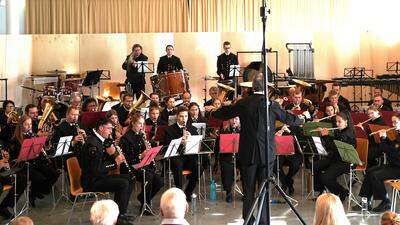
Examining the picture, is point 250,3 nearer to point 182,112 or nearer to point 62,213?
point 182,112

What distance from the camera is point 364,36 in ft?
58.1

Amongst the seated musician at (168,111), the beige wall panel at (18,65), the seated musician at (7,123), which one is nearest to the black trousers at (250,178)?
the seated musician at (168,111)

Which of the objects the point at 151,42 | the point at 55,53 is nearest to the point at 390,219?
the point at 151,42

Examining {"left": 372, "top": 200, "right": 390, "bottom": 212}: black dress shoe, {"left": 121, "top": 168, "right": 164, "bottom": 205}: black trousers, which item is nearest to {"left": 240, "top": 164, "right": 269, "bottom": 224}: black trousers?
{"left": 121, "top": 168, "right": 164, "bottom": 205}: black trousers

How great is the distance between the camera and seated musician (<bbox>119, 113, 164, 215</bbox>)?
29.0 feet

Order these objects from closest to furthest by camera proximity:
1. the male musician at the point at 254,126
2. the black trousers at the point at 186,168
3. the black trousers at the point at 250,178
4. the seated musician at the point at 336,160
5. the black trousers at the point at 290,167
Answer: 1. the male musician at the point at 254,126
2. the black trousers at the point at 250,178
3. the seated musician at the point at 336,160
4. the black trousers at the point at 186,168
5. the black trousers at the point at 290,167

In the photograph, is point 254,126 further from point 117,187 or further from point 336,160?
point 336,160

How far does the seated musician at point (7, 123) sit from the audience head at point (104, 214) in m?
5.55

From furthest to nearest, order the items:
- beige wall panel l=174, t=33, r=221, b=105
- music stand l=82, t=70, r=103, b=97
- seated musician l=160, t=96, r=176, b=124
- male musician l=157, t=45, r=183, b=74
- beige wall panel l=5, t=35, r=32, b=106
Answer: beige wall panel l=174, t=33, r=221, b=105, beige wall panel l=5, t=35, r=32, b=106, music stand l=82, t=70, r=103, b=97, male musician l=157, t=45, r=183, b=74, seated musician l=160, t=96, r=176, b=124

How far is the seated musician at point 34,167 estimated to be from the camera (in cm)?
902

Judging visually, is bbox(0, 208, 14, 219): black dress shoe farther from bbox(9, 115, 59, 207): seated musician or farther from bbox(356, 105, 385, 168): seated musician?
bbox(356, 105, 385, 168): seated musician

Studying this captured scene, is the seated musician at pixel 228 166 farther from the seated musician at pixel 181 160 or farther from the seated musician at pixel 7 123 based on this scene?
the seated musician at pixel 7 123

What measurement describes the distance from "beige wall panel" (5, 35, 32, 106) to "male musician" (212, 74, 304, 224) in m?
9.66

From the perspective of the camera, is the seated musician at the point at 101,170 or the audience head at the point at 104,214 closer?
the audience head at the point at 104,214
